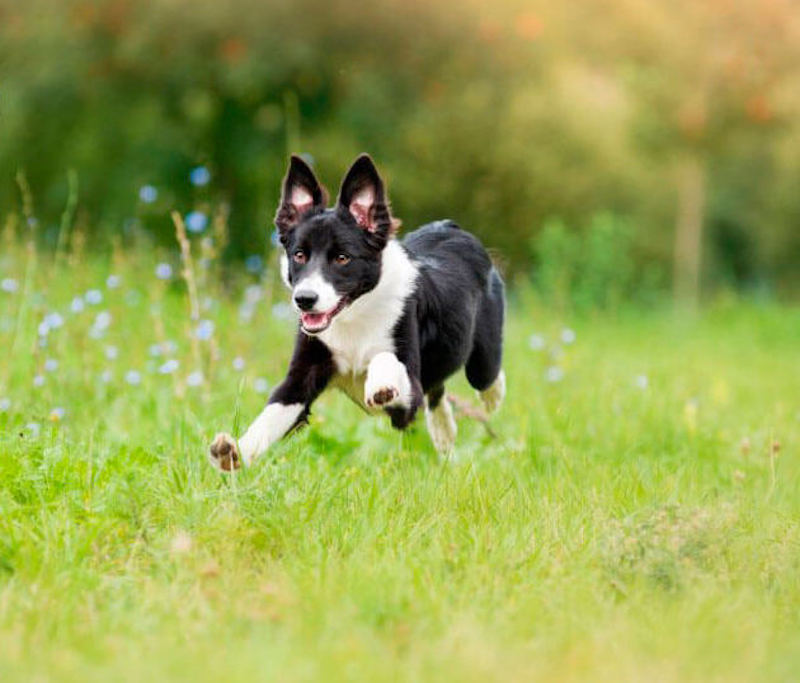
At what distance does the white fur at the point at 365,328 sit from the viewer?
4.70 m

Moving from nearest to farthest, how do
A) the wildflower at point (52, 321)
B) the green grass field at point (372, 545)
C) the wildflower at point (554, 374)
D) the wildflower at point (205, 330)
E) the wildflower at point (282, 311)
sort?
1. the green grass field at point (372, 545)
2. the wildflower at point (52, 321)
3. the wildflower at point (205, 330)
4. the wildflower at point (554, 374)
5. the wildflower at point (282, 311)

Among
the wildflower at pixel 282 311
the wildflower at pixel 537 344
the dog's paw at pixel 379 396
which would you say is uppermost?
the dog's paw at pixel 379 396

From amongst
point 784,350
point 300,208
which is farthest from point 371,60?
point 300,208

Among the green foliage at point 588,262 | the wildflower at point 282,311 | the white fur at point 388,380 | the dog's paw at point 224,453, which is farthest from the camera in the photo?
the green foliage at point 588,262

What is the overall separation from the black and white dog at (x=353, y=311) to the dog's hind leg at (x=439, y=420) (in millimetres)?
615

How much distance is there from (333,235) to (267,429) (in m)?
0.79

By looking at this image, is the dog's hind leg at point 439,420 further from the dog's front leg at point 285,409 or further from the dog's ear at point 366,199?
the dog's ear at point 366,199

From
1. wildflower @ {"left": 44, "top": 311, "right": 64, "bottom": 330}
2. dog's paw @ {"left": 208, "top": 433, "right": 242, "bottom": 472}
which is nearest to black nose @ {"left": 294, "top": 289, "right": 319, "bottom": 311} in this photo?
dog's paw @ {"left": 208, "top": 433, "right": 242, "bottom": 472}

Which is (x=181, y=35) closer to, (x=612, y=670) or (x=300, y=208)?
(x=300, y=208)

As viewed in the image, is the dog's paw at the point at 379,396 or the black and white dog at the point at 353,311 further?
the black and white dog at the point at 353,311

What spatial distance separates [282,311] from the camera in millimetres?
7785

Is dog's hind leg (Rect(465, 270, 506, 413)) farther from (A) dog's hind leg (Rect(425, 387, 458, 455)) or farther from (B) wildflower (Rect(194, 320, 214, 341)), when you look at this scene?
(B) wildflower (Rect(194, 320, 214, 341))

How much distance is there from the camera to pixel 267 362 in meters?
7.51

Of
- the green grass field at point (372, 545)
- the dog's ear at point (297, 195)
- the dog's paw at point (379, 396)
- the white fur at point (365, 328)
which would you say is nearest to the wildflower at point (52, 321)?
the green grass field at point (372, 545)
